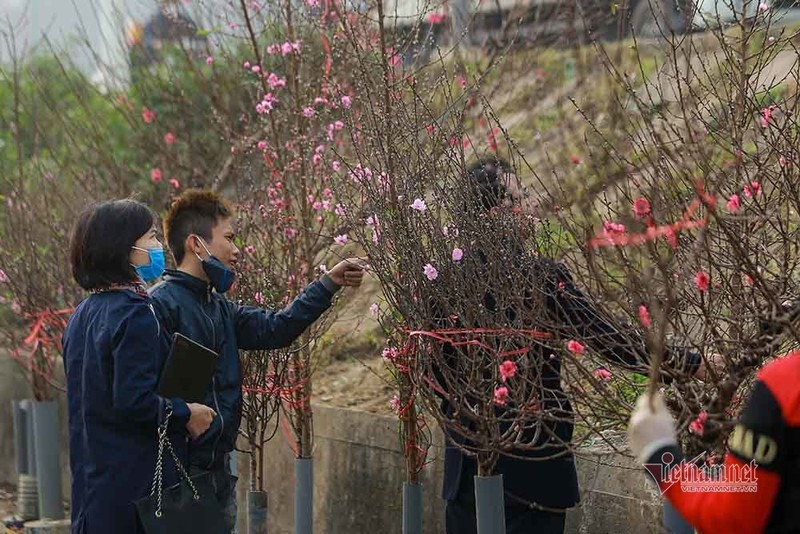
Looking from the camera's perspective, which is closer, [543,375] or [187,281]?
[543,375]

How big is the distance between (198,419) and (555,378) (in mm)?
1250

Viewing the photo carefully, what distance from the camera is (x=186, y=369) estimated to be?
4.73 meters

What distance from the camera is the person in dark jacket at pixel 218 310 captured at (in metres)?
4.92

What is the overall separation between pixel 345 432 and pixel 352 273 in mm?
2366

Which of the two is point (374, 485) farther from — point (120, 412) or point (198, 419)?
point (120, 412)

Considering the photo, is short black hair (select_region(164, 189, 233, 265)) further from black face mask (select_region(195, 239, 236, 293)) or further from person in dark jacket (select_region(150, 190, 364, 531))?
black face mask (select_region(195, 239, 236, 293))

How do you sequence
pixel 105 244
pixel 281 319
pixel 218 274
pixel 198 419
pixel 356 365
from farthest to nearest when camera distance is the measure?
pixel 356 365 < pixel 281 319 < pixel 218 274 < pixel 105 244 < pixel 198 419

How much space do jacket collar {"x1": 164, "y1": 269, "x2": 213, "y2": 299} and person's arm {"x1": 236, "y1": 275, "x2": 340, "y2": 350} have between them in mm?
234

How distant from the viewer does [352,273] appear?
521cm

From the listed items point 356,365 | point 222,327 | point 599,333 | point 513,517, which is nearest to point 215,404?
point 222,327

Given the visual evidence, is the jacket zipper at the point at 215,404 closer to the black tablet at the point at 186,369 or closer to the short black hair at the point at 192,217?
the black tablet at the point at 186,369

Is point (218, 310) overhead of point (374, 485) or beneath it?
overhead

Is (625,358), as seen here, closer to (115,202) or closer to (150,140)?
(115,202)

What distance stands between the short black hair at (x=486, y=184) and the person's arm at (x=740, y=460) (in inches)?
71.7
